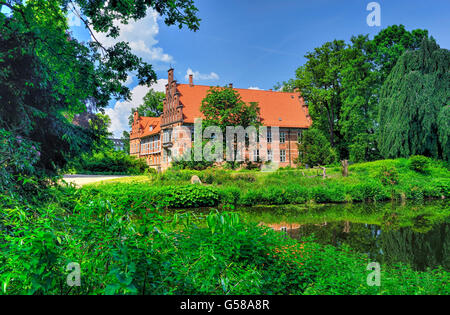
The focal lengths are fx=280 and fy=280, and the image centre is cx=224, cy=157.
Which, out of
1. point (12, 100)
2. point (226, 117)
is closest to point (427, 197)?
point (226, 117)

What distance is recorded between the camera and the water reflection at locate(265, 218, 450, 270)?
490 cm

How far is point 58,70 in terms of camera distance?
201 inches

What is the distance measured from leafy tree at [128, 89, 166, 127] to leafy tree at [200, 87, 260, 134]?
1516cm

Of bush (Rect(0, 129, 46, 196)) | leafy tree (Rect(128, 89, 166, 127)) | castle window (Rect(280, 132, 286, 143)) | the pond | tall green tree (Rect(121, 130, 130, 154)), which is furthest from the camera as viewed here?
leafy tree (Rect(128, 89, 166, 127))

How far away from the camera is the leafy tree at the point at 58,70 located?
4.59 meters

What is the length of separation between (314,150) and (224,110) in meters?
7.41

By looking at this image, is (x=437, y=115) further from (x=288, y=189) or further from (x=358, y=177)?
(x=288, y=189)

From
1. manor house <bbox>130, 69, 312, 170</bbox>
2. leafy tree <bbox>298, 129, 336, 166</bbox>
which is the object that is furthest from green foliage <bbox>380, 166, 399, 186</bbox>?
manor house <bbox>130, 69, 312, 170</bbox>

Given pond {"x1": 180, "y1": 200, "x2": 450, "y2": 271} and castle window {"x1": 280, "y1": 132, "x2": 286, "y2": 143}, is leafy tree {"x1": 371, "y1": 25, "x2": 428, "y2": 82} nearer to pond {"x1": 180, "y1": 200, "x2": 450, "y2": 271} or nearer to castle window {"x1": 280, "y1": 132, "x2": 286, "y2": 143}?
castle window {"x1": 280, "y1": 132, "x2": 286, "y2": 143}

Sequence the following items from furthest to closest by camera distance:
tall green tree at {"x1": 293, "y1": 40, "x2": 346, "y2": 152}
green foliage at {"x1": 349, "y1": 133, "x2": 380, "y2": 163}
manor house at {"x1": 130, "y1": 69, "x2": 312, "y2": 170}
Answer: manor house at {"x1": 130, "y1": 69, "x2": 312, "y2": 170} → tall green tree at {"x1": 293, "y1": 40, "x2": 346, "y2": 152} → green foliage at {"x1": 349, "y1": 133, "x2": 380, "y2": 163}

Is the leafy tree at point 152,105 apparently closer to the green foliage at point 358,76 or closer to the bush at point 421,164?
the green foliage at point 358,76

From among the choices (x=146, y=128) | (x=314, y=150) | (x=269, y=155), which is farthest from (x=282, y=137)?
(x=146, y=128)

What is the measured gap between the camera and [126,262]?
1.61m
